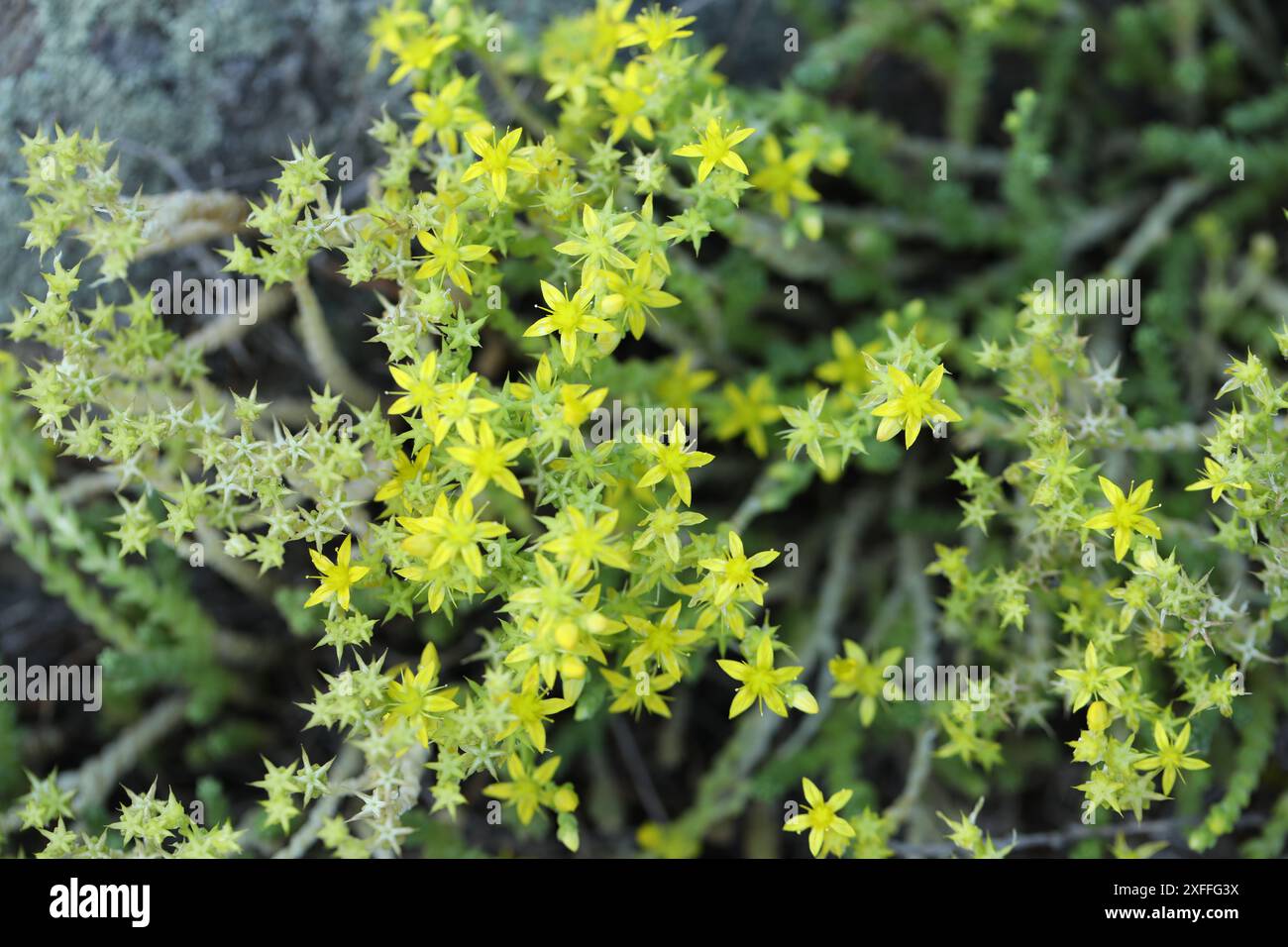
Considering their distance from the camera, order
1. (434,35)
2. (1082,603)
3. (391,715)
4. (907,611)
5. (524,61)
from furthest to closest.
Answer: (907,611)
(524,61)
(434,35)
(1082,603)
(391,715)

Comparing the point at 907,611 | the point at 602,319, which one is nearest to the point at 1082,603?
the point at 907,611

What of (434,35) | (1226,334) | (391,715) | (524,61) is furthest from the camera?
(1226,334)

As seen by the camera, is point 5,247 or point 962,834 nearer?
point 962,834
